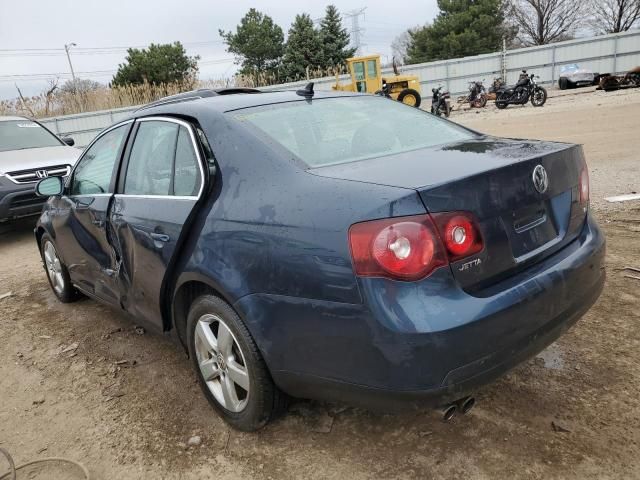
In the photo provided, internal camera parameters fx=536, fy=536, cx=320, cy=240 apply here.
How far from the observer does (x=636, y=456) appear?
2.18m

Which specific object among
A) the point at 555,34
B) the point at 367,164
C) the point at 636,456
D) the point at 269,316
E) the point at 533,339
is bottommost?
the point at 636,456

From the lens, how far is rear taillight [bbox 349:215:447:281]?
6.11ft

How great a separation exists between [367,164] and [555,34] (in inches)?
2221

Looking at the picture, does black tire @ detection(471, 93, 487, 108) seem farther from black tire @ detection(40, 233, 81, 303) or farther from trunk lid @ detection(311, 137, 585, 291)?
trunk lid @ detection(311, 137, 585, 291)

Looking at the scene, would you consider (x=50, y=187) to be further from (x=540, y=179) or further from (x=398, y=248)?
(x=540, y=179)

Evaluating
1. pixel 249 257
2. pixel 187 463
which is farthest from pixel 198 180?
pixel 187 463

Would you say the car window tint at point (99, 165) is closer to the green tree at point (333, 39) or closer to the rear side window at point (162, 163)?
the rear side window at point (162, 163)

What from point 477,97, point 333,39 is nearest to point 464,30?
point 333,39

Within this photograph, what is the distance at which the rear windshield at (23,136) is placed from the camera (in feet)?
27.3

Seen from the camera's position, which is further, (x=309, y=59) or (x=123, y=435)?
(x=309, y=59)

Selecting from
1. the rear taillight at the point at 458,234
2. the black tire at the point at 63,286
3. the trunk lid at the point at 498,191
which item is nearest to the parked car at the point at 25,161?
the black tire at the point at 63,286

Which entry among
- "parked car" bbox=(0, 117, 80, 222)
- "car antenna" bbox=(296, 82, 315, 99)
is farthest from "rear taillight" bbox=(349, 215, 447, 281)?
"parked car" bbox=(0, 117, 80, 222)

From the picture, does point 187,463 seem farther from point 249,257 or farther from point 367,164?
point 367,164

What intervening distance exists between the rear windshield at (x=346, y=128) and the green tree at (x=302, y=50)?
4258 cm
